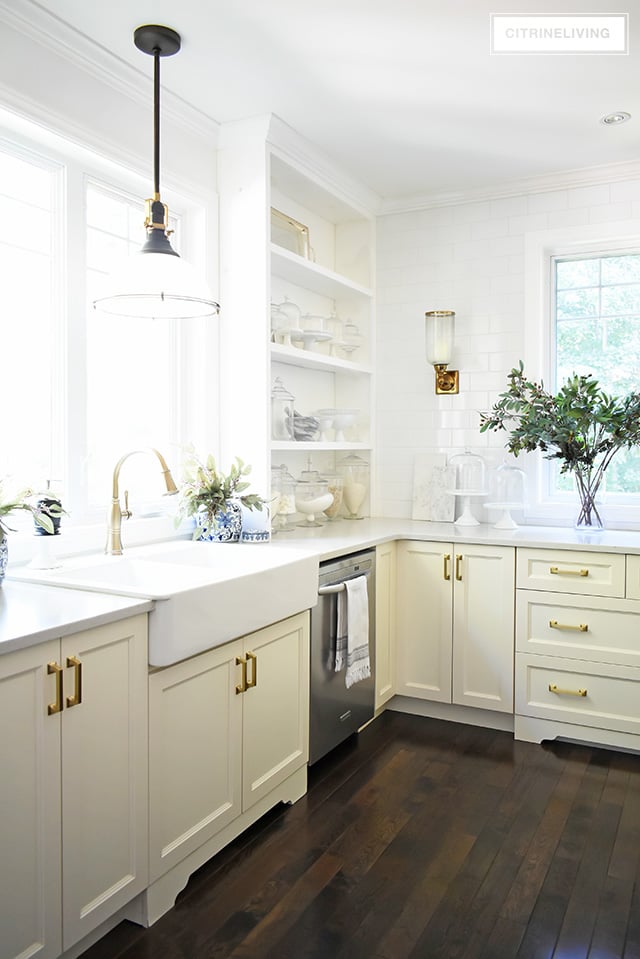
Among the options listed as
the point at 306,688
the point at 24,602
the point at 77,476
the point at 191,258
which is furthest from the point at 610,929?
the point at 191,258

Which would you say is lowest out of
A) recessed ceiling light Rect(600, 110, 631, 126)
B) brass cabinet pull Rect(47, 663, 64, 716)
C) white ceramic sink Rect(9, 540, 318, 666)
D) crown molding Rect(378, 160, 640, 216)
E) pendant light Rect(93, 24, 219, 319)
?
brass cabinet pull Rect(47, 663, 64, 716)

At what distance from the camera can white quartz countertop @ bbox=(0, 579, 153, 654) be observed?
5.41ft

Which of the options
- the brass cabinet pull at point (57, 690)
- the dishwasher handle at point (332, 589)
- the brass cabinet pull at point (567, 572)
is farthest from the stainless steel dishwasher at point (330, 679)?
the brass cabinet pull at point (57, 690)

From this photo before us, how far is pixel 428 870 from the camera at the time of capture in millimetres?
2301

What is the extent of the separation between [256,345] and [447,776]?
1952 mm

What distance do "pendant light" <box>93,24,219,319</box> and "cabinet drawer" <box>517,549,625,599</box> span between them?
1.82 metres

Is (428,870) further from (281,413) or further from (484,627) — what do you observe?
(281,413)

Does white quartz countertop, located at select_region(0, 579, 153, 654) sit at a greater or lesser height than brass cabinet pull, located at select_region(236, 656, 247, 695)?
greater

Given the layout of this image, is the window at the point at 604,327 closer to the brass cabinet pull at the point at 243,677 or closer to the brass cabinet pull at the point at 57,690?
the brass cabinet pull at the point at 243,677

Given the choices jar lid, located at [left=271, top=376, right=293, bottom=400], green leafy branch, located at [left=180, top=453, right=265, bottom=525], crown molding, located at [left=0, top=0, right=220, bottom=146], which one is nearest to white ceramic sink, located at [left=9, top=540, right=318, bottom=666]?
green leafy branch, located at [left=180, top=453, right=265, bottom=525]

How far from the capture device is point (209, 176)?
130 inches

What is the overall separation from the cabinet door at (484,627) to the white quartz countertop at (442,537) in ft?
0.31

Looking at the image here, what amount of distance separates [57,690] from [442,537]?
2135mm

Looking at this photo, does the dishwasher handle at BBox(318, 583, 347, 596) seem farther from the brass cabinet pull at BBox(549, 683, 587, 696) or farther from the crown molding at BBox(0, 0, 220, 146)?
the crown molding at BBox(0, 0, 220, 146)
